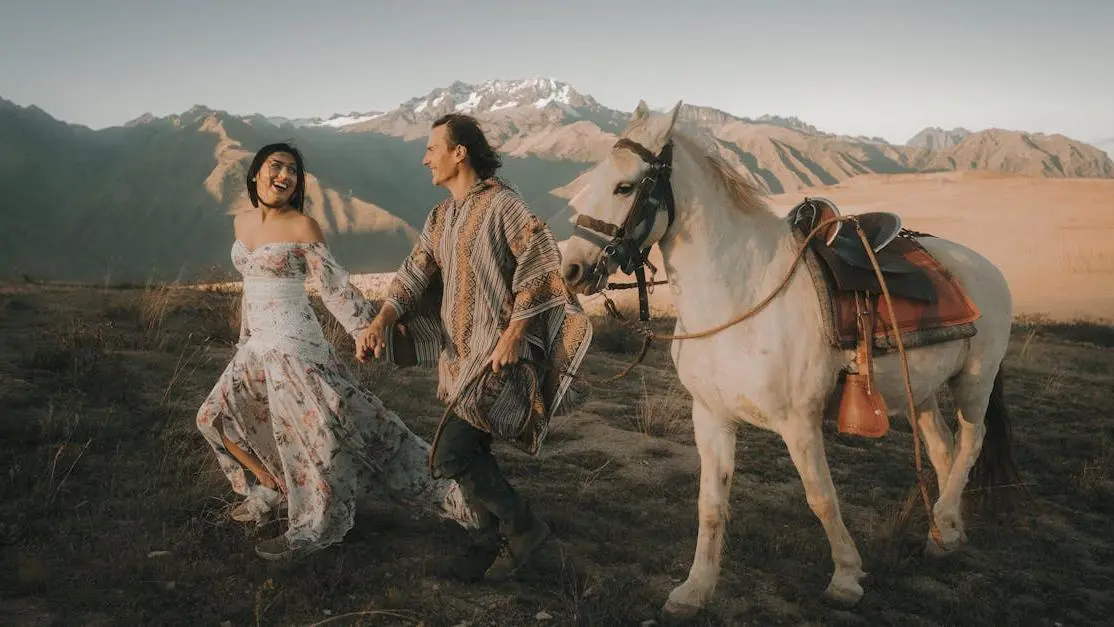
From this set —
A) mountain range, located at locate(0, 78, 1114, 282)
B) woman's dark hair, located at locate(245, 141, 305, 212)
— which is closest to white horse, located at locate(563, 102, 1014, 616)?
woman's dark hair, located at locate(245, 141, 305, 212)

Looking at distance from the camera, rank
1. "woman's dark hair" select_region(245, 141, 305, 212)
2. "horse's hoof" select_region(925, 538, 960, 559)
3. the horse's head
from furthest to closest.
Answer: "horse's hoof" select_region(925, 538, 960, 559), "woman's dark hair" select_region(245, 141, 305, 212), the horse's head

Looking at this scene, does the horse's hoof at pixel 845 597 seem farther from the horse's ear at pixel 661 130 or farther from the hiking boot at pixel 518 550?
the horse's ear at pixel 661 130

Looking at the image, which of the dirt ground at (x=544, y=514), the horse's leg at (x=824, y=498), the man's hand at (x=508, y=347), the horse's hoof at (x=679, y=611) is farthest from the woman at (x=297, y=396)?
the horse's leg at (x=824, y=498)

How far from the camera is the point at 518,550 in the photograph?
3373 millimetres

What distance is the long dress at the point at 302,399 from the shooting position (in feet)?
11.5

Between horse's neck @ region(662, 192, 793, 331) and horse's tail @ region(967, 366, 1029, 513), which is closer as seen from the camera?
horse's neck @ region(662, 192, 793, 331)

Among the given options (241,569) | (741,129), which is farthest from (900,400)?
(741,129)

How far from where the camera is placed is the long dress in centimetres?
349

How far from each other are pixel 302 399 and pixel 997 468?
4.57m

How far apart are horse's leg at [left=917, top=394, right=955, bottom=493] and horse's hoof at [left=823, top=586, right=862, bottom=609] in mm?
1629

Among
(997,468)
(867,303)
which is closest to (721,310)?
(867,303)

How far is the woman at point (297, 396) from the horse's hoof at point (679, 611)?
1086mm

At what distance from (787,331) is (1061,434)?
578 centimetres

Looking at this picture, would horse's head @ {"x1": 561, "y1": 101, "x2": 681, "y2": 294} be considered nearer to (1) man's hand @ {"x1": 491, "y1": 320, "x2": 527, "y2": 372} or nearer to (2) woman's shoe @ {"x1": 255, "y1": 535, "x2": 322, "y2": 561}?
(1) man's hand @ {"x1": 491, "y1": 320, "x2": 527, "y2": 372}
